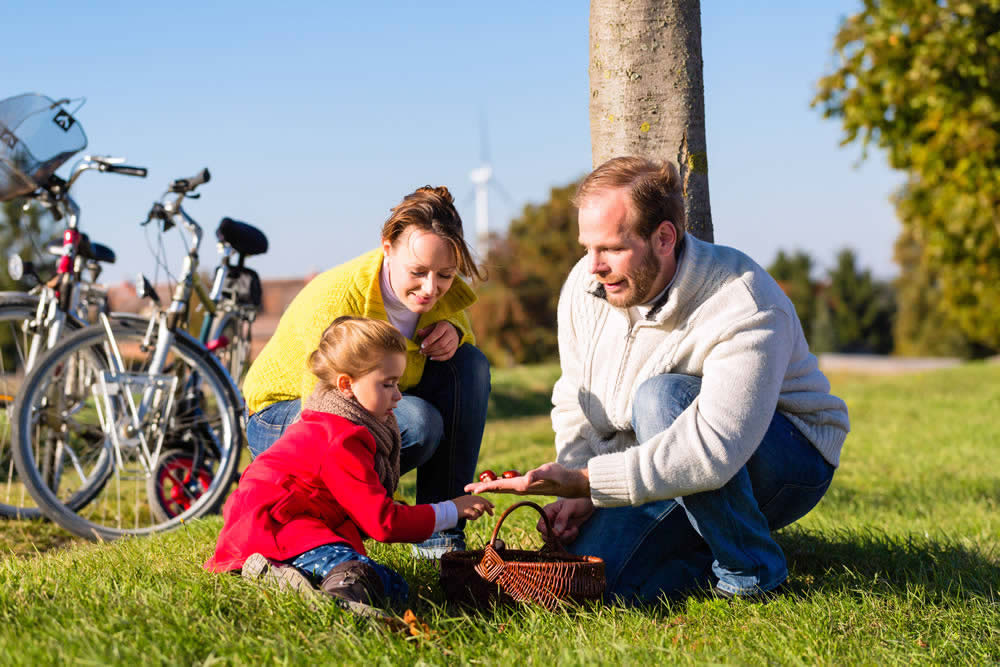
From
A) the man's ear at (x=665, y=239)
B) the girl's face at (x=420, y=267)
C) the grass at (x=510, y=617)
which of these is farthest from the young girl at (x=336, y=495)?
the man's ear at (x=665, y=239)

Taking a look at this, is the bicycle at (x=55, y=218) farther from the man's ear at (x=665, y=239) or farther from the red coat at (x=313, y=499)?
the man's ear at (x=665, y=239)

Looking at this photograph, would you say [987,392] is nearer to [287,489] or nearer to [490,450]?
[490,450]

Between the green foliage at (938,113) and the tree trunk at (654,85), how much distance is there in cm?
1070

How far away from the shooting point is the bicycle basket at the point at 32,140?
452 centimetres

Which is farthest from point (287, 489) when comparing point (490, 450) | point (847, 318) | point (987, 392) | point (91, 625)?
point (847, 318)

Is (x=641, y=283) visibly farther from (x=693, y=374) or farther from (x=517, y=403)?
(x=517, y=403)

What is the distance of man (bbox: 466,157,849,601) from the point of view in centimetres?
274

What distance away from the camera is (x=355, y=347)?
112 inches

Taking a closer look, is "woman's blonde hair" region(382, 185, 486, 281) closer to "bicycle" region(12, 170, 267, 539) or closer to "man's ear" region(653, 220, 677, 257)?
"man's ear" region(653, 220, 677, 257)

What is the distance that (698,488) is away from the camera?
2.72 meters

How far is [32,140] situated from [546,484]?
10.3 feet

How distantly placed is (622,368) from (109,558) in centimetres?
180

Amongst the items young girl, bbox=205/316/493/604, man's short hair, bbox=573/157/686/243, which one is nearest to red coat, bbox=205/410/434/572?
young girl, bbox=205/316/493/604

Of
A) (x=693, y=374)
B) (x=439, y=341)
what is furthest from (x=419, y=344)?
(x=693, y=374)
